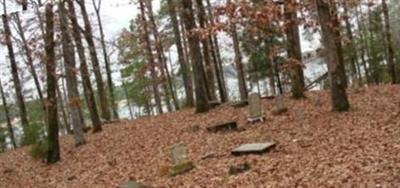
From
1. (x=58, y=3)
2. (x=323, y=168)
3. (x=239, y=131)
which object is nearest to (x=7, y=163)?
(x=58, y=3)

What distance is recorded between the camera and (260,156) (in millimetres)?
13062

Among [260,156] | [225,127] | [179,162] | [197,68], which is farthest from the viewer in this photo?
[197,68]

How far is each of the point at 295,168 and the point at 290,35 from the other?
9747mm

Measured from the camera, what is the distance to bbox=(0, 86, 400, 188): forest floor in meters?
10.8

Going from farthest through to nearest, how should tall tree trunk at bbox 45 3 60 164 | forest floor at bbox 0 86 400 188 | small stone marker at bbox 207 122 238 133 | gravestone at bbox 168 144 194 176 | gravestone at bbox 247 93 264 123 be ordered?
gravestone at bbox 247 93 264 123, small stone marker at bbox 207 122 238 133, tall tree trunk at bbox 45 3 60 164, gravestone at bbox 168 144 194 176, forest floor at bbox 0 86 400 188

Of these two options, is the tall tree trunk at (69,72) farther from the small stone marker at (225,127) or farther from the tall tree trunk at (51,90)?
the small stone marker at (225,127)

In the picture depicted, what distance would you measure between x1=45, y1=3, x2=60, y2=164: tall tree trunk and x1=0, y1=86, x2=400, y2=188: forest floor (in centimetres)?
55

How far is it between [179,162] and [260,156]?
1.88 m

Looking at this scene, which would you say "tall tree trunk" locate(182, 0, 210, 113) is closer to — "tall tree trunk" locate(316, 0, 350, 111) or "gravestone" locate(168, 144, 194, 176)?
"tall tree trunk" locate(316, 0, 350, 111)

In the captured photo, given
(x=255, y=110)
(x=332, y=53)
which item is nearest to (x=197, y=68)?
(x=255, y=110)

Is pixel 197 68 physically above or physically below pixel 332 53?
above

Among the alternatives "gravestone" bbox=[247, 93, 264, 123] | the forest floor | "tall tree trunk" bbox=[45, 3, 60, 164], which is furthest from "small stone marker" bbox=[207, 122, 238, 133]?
"tall tree trunk" bbox=[45, 3, 60, 164]

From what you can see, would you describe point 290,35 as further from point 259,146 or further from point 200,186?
point 200,186

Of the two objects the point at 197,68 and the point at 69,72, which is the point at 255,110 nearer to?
the point at 197,68
